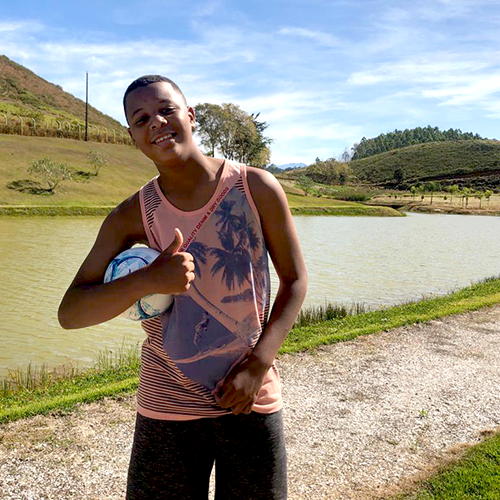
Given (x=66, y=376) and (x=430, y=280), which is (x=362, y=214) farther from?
A: (x=66, y=376)

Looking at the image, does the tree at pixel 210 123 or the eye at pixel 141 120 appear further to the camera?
the tree at pixel 210 123

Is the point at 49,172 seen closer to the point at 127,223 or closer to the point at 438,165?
the point at 127,223

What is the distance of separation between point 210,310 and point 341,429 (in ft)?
13.9

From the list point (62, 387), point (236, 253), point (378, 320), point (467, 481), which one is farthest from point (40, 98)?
point (236, 253)

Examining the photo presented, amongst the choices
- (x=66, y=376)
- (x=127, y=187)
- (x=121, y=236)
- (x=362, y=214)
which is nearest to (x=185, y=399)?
(x=121, y=236)

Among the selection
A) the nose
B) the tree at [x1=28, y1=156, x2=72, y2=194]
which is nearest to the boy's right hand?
the nose

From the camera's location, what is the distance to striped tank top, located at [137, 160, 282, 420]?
199cm

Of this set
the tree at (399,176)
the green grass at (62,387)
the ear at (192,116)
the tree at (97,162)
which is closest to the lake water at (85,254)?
the green grass at (62,387)

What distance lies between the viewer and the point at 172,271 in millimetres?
1853

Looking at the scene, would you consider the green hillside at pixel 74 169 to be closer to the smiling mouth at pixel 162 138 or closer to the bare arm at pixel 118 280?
the bare arm at pixel 118 280

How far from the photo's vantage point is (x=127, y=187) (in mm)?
53750

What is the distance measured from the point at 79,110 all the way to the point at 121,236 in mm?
114531

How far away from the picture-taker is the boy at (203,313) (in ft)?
A: 6.52

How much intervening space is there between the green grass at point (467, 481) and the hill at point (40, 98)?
3481 inches
